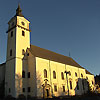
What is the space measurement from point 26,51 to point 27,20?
30.8 feet

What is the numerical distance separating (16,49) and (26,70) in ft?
18.3

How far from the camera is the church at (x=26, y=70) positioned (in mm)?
29781

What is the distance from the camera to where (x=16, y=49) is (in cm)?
3162

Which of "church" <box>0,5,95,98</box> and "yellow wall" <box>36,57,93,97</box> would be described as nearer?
"church" <box>0,5,95,98</box>

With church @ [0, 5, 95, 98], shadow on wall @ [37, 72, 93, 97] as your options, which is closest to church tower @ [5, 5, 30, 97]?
church @ [0, 5, 95, 98]

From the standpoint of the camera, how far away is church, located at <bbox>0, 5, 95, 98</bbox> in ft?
97.7

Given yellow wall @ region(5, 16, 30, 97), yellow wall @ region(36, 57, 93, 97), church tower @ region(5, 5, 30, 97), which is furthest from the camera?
yellow wall @ region(36, 57, 93, 97)

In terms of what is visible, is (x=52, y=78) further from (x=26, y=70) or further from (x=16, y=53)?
(x=16, y=53)

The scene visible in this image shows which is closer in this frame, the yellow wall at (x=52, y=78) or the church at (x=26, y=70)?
the church at (x=26, y=70)

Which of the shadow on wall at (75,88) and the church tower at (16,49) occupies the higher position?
the church tower at (16,49)

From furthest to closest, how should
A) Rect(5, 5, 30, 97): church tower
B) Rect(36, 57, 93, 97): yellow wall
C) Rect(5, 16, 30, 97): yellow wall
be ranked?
Rect(36, 57, 93, 97): yellow wall < Rect(5, 5, 30, 97): church tower < Rect(5, 16, 30, 97): yellow wall

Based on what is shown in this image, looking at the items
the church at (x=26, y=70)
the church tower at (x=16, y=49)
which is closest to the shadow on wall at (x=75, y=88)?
the church at (x=26, y=70)

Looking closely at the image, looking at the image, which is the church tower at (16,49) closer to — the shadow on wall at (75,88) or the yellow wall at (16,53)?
the yellow wall at (16,53)

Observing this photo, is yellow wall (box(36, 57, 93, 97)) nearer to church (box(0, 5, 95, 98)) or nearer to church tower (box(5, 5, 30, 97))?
church (box(0, 5, 95, 98))
